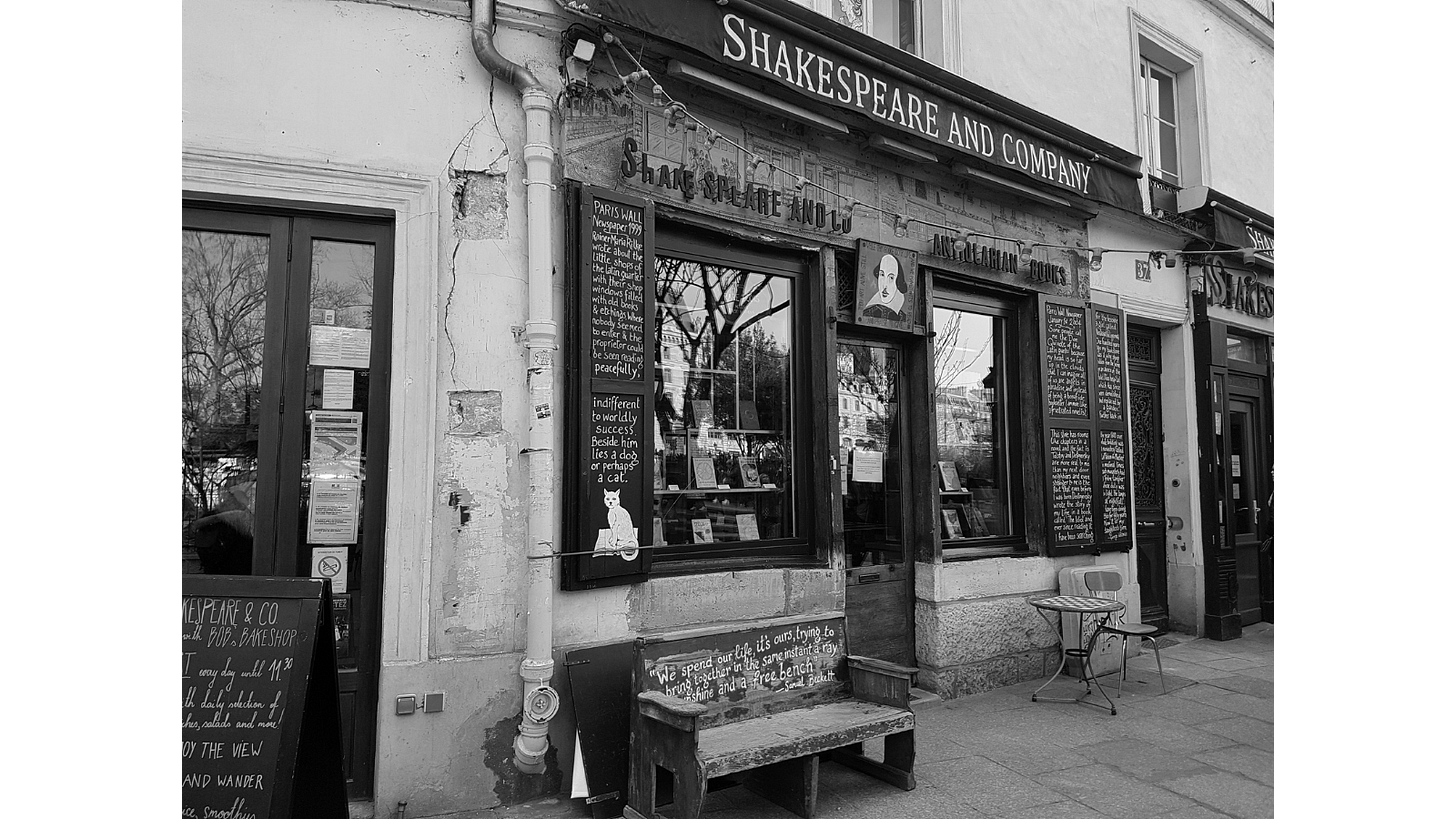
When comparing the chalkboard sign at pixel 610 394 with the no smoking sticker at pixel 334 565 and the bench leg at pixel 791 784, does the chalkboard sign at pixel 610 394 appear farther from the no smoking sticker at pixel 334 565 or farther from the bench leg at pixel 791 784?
the bench leg at pixel 791 784

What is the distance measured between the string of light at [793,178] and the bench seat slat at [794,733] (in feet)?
10.3

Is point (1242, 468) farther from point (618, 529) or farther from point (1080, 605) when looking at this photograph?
point (618, 529)

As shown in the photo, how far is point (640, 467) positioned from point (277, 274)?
6.44ft

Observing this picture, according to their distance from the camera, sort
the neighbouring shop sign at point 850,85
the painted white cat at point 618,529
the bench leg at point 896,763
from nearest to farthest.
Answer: the bench leg at point 896,763
the painted white cat at point 618,529
the neighbouring shop sign at point 850,85

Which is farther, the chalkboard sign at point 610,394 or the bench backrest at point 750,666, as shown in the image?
the chalkboard sign at point 610,394

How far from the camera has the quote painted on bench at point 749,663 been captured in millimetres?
3832

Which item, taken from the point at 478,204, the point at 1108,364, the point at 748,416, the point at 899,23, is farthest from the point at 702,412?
the point at 1108,364

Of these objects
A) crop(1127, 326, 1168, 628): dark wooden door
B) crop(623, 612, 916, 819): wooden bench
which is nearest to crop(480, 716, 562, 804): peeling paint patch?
crop(623, 612, 916, 819): wooden bench

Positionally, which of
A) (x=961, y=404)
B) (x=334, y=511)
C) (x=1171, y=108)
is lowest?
(x=334, y=511)

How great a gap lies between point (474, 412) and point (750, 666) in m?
1.86

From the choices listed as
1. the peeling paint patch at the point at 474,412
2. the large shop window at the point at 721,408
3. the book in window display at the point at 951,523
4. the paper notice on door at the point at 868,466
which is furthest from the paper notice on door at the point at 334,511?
the book in window display at the point at 951,523

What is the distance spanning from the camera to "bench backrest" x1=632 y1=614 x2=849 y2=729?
3807mm

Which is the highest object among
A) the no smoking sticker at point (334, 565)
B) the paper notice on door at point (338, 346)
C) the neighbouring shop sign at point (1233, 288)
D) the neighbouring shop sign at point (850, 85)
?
the neighbouring shop sign at point (850, 85)

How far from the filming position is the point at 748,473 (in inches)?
202
